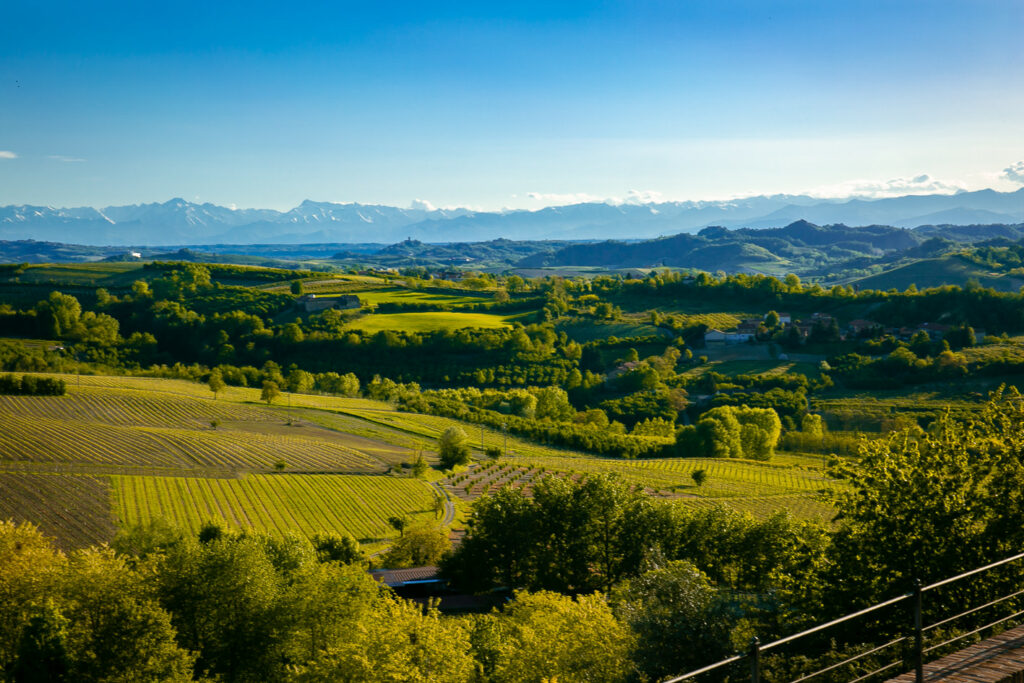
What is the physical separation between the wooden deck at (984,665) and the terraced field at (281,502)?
44253 mm

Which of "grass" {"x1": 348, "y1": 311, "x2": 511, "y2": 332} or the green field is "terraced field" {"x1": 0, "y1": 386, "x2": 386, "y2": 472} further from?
"grass" {"x1": 348, "y1": 311, "x2": 511, "y2": 332}

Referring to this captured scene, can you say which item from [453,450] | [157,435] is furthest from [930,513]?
[157,435]

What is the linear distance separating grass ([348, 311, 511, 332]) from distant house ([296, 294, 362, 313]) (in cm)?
806

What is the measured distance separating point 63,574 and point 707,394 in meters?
97.0

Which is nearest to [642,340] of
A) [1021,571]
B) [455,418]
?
[455,418]

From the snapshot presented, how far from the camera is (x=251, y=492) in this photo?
55.2 m

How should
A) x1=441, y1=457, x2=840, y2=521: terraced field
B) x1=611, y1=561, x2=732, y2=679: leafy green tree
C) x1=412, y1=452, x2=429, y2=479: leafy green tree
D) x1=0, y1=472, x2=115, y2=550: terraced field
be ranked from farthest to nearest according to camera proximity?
x1=412, y1=452, x2=429, y2=479: leafy green tree, x1=441, y1=457, x2=840, y2=521: terraced field, x1=0, y1=472, x2=115, y2=550: terraced field, x1=611, y1=561, x2=732, y2=679: leafy green tree

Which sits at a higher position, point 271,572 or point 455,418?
point 271,572

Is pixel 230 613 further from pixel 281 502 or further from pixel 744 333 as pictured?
pixel 744 333

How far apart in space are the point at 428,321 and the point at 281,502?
89.4 metres

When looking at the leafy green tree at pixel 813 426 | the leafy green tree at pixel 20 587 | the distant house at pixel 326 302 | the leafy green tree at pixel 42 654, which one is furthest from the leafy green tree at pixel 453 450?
the distant house at pixel 326 302

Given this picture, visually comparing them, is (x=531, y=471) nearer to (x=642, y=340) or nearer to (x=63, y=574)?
(x=63, y=574)

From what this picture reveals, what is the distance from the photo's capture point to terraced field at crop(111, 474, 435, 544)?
49312 millimetres

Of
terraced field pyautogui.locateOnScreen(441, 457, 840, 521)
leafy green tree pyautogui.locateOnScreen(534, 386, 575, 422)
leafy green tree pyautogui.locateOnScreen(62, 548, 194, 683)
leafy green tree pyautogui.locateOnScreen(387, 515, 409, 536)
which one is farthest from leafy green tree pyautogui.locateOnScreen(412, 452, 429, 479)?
leafy green tree pyautogui.locateOnScreen(62, 548, 194, 683)
